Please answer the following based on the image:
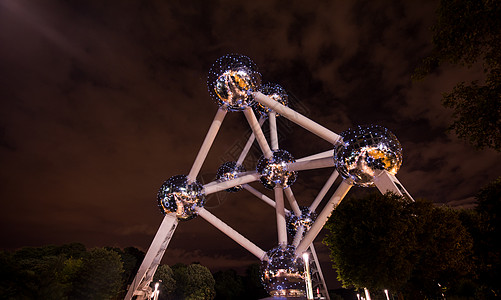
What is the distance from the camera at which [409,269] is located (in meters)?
9.30

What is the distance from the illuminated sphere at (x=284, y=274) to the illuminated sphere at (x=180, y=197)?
5286 millimetres

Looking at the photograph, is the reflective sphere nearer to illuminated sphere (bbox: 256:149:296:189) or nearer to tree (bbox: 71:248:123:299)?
illuminated sphere (bbox: 256:149:296:189)

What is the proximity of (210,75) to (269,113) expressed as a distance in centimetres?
668

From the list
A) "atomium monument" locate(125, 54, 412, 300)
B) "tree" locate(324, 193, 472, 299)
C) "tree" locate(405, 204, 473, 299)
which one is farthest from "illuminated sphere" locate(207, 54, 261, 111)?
"tree" locate(405, 204, 473, 299)

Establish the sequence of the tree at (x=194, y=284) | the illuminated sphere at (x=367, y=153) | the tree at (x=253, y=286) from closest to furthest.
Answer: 1. the illuminated sphere at (x=367, y=153)
2. the tree at (x=194, y=284)
3. the tree at (x=253, y=286)

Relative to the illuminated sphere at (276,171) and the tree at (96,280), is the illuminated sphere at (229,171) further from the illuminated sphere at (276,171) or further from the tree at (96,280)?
the tree at (96,280)

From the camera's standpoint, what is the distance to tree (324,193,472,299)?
930 cm

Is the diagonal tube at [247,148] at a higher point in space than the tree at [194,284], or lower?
higher

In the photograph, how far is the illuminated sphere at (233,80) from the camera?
1366cm

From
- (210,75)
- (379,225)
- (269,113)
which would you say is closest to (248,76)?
(210,75)

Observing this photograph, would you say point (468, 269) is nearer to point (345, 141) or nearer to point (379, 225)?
point (379, 225)

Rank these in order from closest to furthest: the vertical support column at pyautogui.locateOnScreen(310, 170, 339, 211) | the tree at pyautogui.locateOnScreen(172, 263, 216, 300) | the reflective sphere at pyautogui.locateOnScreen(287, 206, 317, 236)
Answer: the vertical support column at pyautogui.locateOnScreen(310, 170, 339, 211) → the reflective sphere at pyautogui.locateOnScreen(287, 206, 317, 236) → the tree at pyautogui.locateOnScreen(172, 263, 216, 300)

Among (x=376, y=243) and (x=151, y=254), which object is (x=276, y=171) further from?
(x=151, y=254)

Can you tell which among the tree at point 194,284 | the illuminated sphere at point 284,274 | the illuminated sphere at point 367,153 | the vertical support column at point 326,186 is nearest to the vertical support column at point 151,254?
the illuminated sphere at point 284,274
